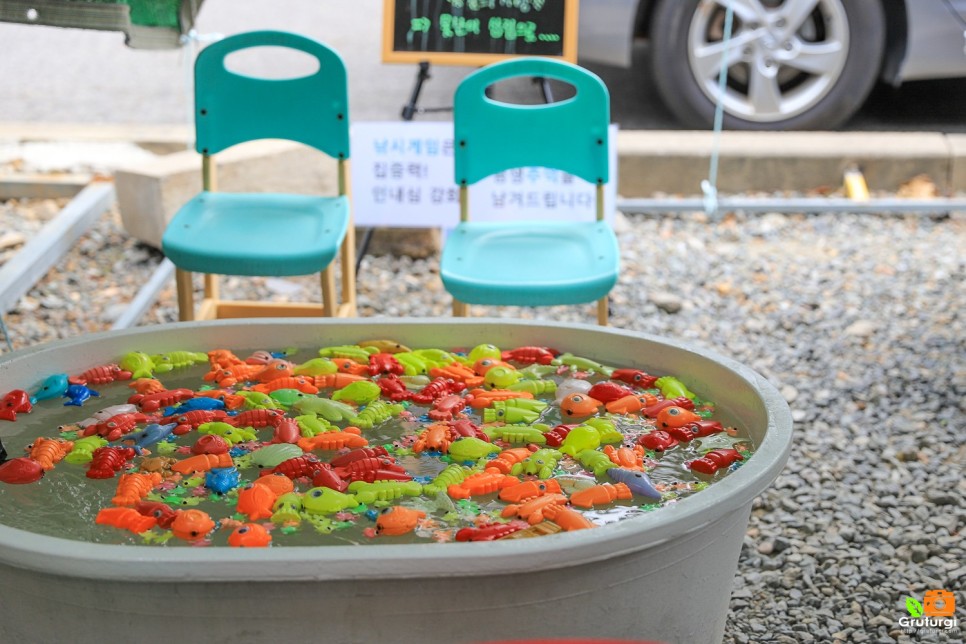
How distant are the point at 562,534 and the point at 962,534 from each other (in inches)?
51.3

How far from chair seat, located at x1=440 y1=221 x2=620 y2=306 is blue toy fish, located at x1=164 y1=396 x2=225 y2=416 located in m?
0.85

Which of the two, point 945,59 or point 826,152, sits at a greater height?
point 945,59

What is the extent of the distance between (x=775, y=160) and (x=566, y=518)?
3190 millimetres

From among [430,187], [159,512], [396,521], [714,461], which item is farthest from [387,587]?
[430,187]

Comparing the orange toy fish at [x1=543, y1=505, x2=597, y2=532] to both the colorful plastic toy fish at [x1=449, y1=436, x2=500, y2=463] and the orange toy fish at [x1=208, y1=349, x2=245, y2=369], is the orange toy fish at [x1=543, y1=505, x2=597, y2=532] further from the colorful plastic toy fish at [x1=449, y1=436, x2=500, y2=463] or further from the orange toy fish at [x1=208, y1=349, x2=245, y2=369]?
the orange toy fish at [x1=208, y1=349, x2=245, y2=369]

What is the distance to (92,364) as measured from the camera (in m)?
2.22

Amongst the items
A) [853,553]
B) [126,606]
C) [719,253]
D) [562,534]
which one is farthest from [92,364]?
[719,253]

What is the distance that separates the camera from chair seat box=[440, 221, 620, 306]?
2744mm

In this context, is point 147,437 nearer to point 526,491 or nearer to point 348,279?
point 526,491

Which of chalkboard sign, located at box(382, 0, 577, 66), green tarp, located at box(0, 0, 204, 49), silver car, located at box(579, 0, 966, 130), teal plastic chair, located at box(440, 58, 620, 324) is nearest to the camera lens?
green tarp, located at box(0, 0, 204, 49)

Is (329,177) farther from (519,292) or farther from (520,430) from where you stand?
(520,430)

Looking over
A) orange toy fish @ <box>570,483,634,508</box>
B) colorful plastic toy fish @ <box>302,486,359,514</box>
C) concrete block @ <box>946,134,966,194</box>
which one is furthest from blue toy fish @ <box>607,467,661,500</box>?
concrete block @ <box>946,134,966,194</box>

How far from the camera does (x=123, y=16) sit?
9.43ft

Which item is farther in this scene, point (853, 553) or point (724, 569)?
point (853, 553)
